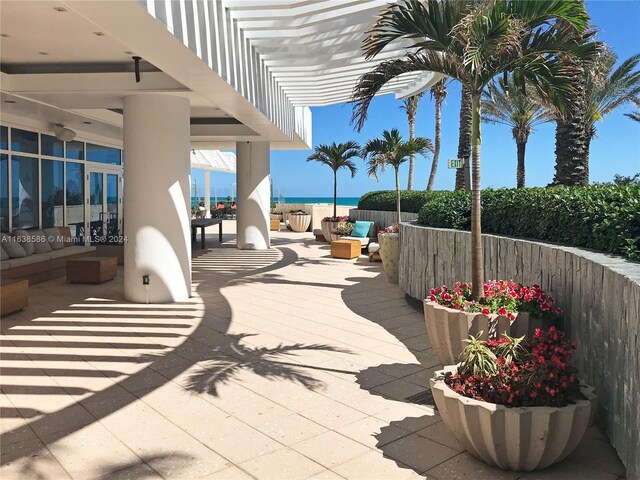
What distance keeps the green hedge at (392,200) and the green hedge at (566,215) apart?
6.80m

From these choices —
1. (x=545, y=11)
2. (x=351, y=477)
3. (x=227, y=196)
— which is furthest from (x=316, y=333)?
(x=227, y=196)

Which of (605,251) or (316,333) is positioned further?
(316,333)

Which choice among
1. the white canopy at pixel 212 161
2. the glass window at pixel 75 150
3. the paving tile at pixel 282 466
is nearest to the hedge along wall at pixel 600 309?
the paving tile at pixel 282 466

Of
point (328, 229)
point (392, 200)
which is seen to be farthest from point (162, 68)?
point (328, 229)

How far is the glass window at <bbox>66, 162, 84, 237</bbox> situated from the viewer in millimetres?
12047

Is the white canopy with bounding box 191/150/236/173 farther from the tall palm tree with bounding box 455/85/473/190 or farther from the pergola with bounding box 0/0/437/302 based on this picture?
the pergola with bounding box 0/0/437/302

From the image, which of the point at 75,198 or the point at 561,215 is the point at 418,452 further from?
the point at 75,198

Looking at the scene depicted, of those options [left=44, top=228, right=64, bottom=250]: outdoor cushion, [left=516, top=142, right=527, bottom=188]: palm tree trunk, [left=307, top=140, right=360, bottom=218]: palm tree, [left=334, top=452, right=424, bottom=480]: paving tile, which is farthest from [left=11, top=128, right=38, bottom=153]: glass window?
[left=516, top=142, right=527, bottom=188]: palm tree trunk

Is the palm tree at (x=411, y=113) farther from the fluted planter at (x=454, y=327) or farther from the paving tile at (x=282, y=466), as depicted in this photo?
the paving tile at (x=282, y=466)

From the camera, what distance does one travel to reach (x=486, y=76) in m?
4.41

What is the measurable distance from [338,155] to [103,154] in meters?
8.91

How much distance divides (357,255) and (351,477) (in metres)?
10.1

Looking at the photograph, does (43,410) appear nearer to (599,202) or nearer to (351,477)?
(351,477)

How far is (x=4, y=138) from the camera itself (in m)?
9.56
